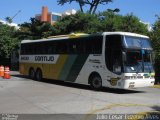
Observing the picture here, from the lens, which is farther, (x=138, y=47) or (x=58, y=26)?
(x=58, y=26)

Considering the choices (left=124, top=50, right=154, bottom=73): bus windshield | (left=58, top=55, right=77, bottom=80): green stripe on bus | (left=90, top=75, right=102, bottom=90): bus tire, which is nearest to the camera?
(left=124, top=50, right=154, bottom=73): bus windshield

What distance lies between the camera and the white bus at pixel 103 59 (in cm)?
1908

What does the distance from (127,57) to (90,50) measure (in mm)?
2927

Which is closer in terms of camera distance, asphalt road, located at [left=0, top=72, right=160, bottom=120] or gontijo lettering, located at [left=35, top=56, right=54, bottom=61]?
asphalt road, located at [left=0, top=72, right=160, bottom=120]

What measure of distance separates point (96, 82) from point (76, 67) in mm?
2187

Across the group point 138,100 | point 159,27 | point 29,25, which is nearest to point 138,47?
point 138,100

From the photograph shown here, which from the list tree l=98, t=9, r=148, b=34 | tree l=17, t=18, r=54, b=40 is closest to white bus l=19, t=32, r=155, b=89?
tree l=98, t=9, r=148, b=34

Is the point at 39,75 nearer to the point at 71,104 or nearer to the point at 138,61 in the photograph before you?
the point at 138,61

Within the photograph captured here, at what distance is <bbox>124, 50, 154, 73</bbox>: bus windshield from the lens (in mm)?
19014

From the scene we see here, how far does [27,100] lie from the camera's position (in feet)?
51.7

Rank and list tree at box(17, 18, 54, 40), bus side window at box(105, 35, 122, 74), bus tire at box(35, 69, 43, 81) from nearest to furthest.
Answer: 1. bus side window at box(105, 35, 122, 74)
2. bus tire at box(35, 69, 43, 81)
3. tree at box(17, 18, 54, 40)

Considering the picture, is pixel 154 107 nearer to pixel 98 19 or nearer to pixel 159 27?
pixel 159 27

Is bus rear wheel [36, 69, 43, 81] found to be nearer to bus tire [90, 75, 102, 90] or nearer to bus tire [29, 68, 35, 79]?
bus tire [29, 68, 35, 79]

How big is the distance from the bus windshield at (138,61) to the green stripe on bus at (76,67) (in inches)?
125
